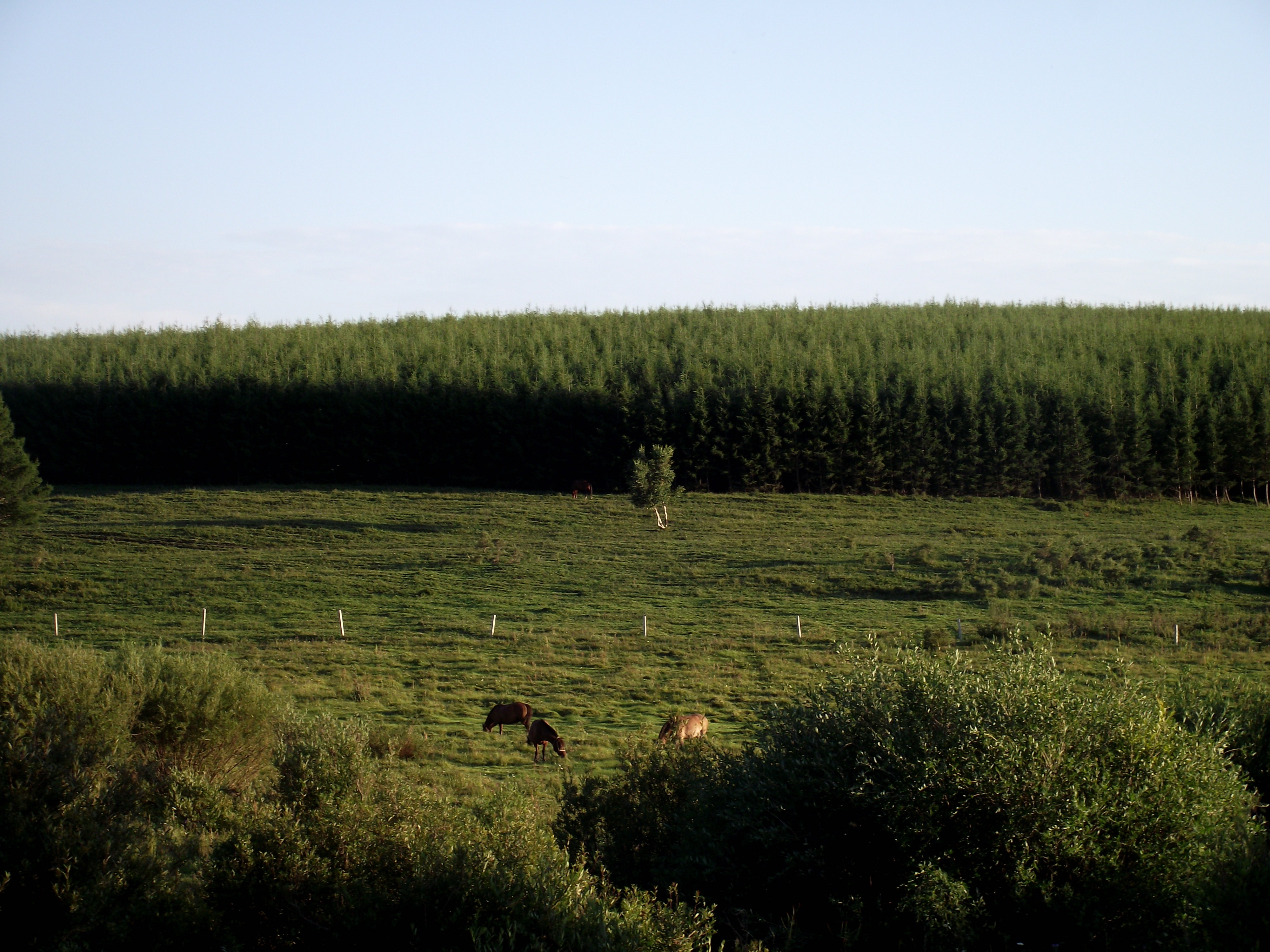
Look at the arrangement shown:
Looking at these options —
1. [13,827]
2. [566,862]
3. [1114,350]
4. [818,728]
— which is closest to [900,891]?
[818,728]

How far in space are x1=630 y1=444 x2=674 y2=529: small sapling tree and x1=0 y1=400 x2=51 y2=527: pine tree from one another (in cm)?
2367

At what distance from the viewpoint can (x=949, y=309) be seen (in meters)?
81.2

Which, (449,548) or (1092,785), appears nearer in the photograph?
(1092,785)

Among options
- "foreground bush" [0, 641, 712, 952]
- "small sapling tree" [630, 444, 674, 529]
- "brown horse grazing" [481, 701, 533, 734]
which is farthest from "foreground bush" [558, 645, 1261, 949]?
"small sapling tree" [630, 444, 674, 529]

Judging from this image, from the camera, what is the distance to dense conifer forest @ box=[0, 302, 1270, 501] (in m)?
55.2

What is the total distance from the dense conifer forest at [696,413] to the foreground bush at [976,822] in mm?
47349

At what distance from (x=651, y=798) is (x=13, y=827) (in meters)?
5.18

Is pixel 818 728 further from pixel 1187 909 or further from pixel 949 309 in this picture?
pixel 949 309

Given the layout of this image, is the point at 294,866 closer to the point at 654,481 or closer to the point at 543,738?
the point at 543,738

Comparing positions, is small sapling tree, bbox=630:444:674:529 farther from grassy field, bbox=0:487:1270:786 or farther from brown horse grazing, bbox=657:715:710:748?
brown horse grazing, bbox=657:715:710:748

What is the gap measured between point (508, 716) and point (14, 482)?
2987 cm

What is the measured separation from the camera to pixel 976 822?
7176 millimetres

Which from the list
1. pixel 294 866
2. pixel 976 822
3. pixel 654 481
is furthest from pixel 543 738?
pixel 654 481

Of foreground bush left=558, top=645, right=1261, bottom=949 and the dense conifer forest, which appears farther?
the dense conifer forest
